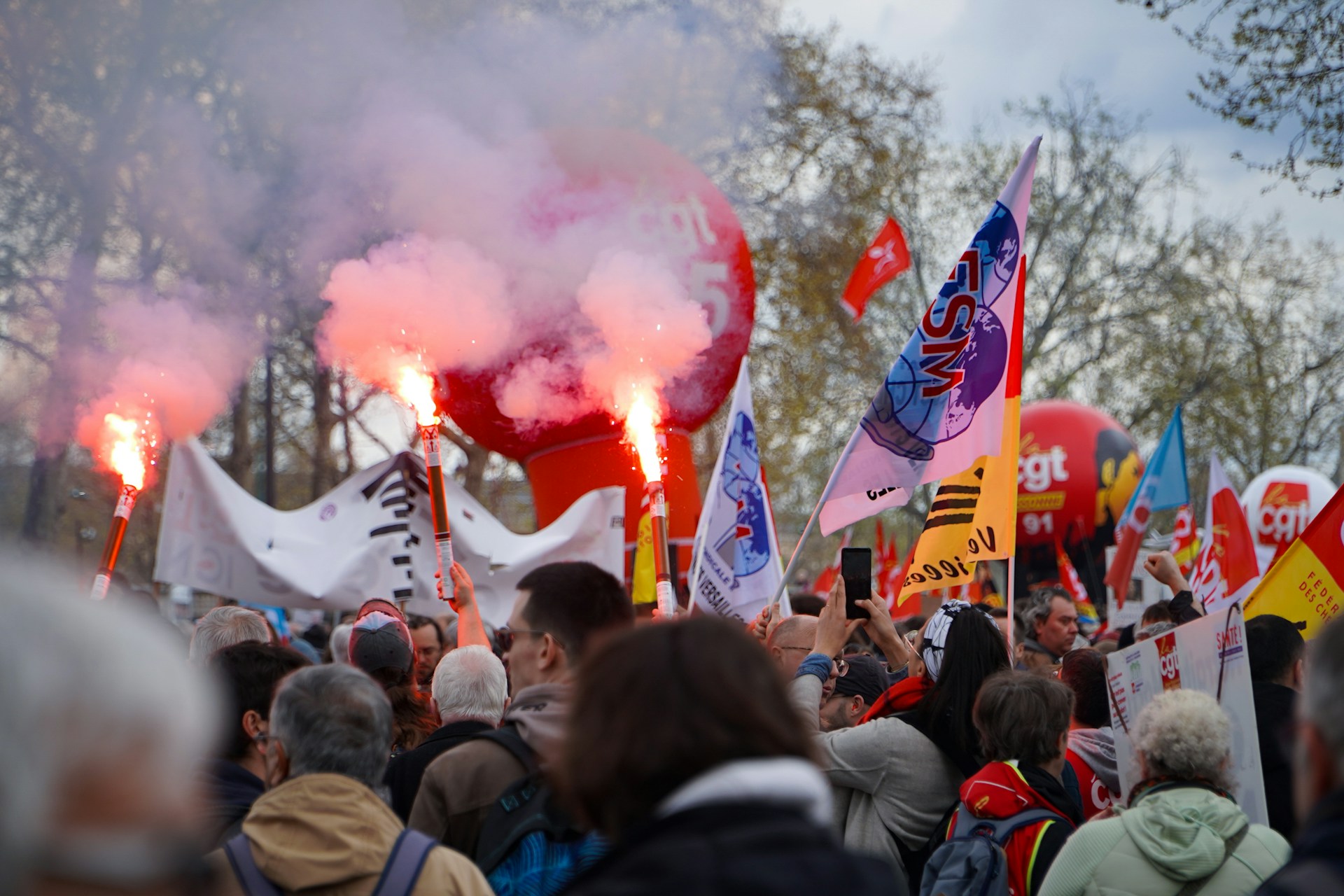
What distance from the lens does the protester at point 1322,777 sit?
1774 mm

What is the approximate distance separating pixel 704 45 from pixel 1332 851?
13.6m

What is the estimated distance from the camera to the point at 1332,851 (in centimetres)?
178

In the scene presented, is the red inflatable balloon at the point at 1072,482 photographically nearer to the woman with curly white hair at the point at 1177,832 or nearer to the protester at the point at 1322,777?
the woman with curly white hair at the point at 1177,832

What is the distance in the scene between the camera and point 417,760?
3830 mm

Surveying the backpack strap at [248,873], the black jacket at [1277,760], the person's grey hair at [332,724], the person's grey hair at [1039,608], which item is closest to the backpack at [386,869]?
the backpack strap at [248,873]

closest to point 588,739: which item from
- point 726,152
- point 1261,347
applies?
point 726,152

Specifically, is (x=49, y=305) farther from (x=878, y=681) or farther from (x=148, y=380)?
(x=878, y=681)

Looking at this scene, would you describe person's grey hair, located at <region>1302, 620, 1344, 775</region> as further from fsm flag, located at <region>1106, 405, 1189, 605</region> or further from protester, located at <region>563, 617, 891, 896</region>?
fsm flag, located at <region>1106, 405, 1189, 605</region>

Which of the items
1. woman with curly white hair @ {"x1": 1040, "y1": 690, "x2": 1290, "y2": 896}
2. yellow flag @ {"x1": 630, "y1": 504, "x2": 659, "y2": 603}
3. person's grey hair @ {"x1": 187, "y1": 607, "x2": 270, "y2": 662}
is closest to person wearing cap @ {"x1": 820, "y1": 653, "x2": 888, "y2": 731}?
woman with curly white hair @ {"x1": 1040, "y1": 690, "x2": 1290, "y2": 896}

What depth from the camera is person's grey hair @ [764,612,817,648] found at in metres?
5.14

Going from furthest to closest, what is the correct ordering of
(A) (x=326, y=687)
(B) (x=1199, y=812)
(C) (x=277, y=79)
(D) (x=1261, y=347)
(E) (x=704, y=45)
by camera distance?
(D) (x=1261, y=347), (E) (x=704, y=45), (C) (x=277, y=79), (B) (x=1199, y=812), (A) (x=326, y=687)

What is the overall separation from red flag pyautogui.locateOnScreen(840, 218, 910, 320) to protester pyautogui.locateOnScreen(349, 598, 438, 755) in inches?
409

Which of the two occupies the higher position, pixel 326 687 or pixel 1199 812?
pixel 326 687

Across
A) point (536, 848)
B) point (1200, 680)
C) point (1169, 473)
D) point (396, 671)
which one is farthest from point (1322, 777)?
point (1169, 473)
